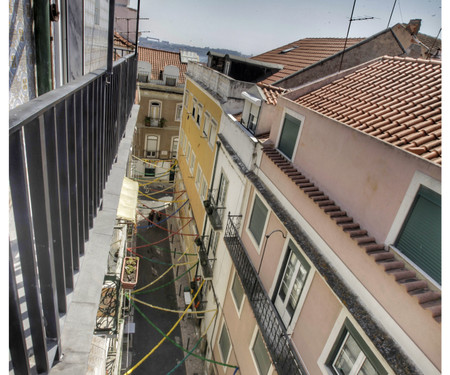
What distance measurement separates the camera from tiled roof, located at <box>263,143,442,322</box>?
3507 millimetres

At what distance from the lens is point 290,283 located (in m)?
6.60

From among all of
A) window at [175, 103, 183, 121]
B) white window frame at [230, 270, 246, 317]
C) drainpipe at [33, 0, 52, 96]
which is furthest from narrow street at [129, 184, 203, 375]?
window at [175, 103, 183, 121]

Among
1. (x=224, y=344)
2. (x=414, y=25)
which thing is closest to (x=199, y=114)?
(x=414, y=25)

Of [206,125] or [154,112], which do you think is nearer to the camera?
[206,125]

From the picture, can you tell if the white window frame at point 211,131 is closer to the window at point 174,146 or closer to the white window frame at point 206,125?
the white window frame at point 206,125

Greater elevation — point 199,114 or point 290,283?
point 199,114

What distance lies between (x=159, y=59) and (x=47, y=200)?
1165 inches

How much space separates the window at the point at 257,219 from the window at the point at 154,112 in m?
19.7

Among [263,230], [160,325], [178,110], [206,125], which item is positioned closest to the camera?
[263,230]

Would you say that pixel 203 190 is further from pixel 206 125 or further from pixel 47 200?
pixel 47 200

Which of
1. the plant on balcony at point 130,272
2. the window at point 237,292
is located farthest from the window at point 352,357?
the plant on balcony at point 130,272

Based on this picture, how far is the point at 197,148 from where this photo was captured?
16.4m

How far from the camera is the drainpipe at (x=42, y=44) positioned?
8.06 feet
